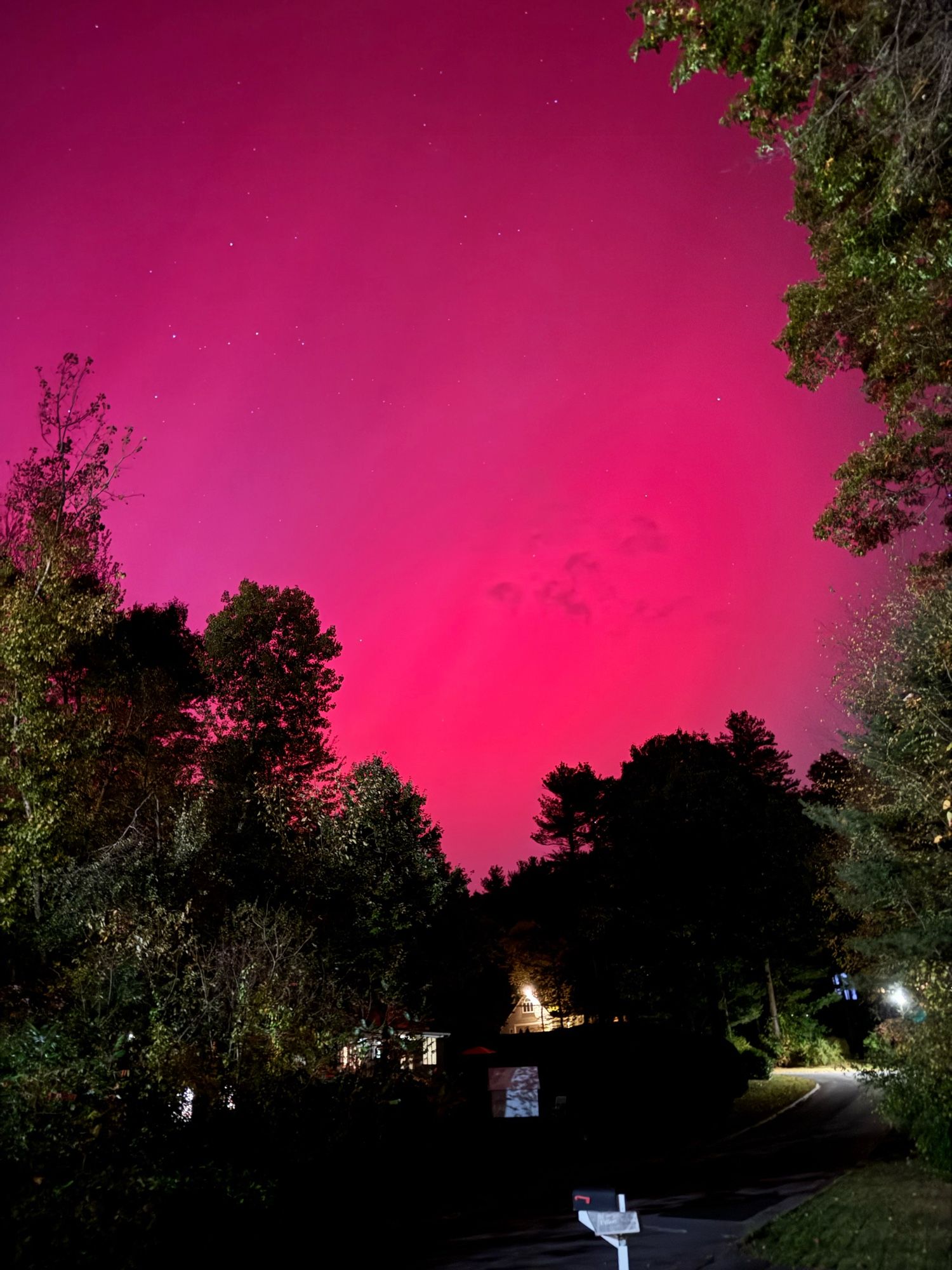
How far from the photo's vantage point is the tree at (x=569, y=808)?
6619 centimetres

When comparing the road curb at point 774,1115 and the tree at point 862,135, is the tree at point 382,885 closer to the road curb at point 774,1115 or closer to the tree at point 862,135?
the road curb at point 774,1115

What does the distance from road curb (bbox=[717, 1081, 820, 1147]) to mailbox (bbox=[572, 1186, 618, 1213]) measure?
17307 mm

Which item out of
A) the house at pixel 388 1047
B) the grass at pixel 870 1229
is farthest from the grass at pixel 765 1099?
the grass at pixel 870 1229

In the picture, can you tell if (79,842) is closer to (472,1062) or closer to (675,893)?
(472,1062)

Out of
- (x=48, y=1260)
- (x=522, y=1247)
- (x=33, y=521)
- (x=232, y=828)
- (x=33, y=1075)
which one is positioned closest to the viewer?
(x=48, y=1260)

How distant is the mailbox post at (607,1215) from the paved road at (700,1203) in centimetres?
359

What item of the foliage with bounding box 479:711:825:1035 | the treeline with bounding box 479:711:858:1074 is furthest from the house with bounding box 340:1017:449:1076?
the foliage with bounding box 479:711:825:1035

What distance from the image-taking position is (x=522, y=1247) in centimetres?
1076

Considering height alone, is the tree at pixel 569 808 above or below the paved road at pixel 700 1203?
above

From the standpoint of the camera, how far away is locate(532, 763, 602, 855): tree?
6619cm

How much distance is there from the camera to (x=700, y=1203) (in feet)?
43.1

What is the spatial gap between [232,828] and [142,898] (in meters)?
10.2

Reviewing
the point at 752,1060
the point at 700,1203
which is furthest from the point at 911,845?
the point at 752,1060

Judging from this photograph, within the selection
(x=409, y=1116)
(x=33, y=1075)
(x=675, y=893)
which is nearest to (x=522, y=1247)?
(x=409, y=1116)
